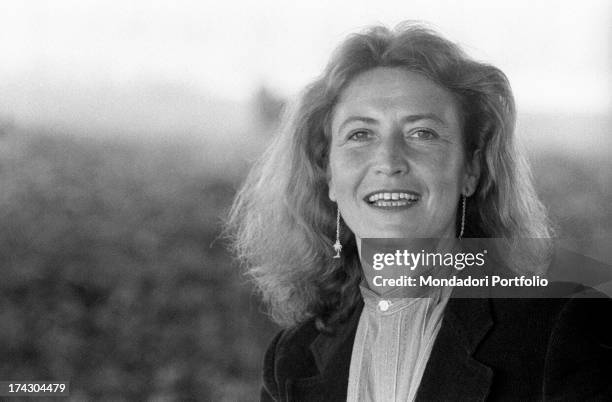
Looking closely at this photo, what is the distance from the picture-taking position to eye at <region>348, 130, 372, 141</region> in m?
1.38

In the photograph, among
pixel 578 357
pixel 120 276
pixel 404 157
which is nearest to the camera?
pixel 578 357

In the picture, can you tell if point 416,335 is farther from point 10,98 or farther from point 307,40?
point 10,98

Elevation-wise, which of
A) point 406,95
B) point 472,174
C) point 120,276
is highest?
point 406,95

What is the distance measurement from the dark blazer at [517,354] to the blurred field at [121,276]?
0.42 meters

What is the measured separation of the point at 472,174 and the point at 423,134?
124mm

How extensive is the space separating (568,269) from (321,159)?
1.69 feet

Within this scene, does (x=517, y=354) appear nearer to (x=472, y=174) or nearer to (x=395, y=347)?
(x=395, y=347)

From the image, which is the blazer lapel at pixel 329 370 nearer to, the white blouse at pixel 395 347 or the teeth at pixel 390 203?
the white blouse at pixel 395 347

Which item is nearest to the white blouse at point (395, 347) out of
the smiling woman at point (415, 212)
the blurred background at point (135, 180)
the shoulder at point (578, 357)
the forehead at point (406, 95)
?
the smiling woman at point (415, 212)

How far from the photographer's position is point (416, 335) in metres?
1.34

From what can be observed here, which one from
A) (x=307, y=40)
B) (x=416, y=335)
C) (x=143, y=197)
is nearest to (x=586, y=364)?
(x=416, y=335)

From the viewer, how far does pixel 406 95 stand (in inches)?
53.2

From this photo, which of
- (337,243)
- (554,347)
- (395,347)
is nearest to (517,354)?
(554,347)

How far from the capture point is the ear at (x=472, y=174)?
1392 mm
